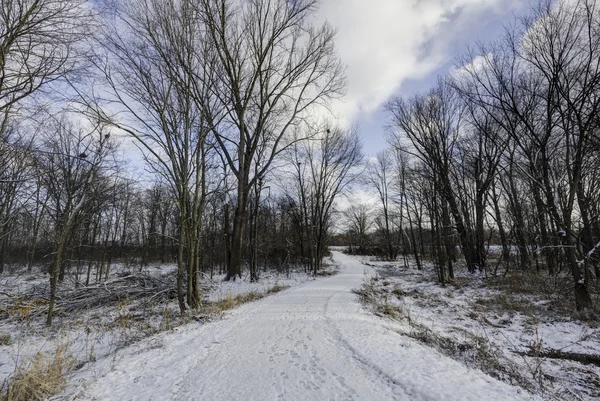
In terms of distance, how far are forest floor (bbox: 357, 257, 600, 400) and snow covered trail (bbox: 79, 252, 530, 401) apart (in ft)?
3.42

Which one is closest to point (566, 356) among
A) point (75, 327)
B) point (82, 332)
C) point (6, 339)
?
point (82, 332)

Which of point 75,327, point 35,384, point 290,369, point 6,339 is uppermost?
point 35,384

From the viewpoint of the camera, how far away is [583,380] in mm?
4363

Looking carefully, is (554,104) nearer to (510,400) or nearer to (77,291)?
(510,400)

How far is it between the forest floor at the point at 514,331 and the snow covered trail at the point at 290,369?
41.1 inches

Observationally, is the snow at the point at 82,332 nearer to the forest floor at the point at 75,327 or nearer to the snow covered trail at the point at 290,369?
the forest floor at the point at 75,327

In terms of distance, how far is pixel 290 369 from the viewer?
3.41 m

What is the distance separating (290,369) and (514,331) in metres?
6.96

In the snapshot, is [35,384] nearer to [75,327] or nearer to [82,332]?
[82,332]

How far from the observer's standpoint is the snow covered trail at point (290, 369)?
2.81 meters

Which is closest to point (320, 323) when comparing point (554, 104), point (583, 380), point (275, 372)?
point (275, 372)

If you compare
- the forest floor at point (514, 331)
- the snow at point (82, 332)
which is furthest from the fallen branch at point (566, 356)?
the snow at point (82, 332)

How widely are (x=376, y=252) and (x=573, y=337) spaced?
152 feet

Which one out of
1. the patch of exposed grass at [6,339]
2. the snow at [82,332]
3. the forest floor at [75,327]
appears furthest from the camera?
the patch of exposed grass at [6,339]
